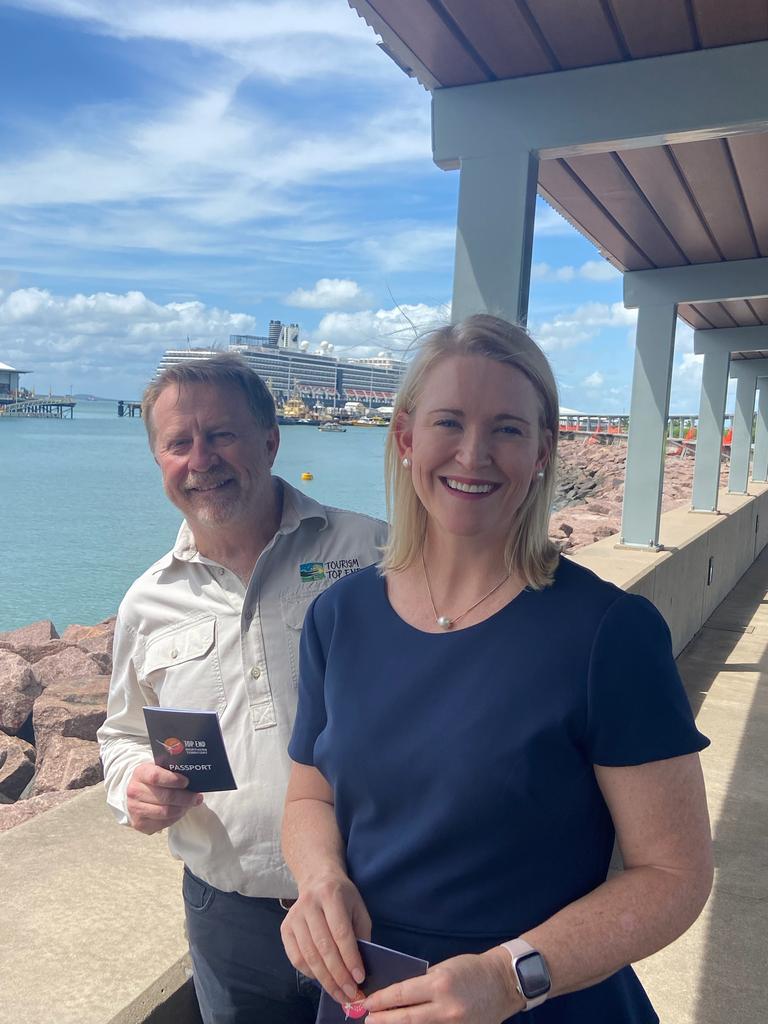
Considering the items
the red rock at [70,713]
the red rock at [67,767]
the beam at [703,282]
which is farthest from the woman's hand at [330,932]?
the beam at [703,282]

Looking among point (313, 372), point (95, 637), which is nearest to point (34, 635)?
point (95, 637)

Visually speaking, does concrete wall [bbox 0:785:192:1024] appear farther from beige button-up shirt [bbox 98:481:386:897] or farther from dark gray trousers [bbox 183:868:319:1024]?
beige button-up shirt [bbox 98:481:386:897]

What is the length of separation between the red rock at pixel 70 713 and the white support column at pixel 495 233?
3.85 metres

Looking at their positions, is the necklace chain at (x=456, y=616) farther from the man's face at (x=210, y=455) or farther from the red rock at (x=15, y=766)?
the red rock at (x=15, y=766)

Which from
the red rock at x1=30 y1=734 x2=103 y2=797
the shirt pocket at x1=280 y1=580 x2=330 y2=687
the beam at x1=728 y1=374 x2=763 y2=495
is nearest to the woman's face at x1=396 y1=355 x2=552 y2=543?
the shirt pocket at x1=280 y1=580 x2=330 y2=687

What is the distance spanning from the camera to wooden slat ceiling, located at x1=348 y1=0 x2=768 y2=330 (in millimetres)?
3131

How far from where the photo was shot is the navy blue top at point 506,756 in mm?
1217

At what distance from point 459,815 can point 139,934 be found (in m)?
1.65

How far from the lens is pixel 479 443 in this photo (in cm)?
142

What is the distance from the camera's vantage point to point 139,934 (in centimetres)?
253

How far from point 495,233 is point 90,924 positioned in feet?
9.06

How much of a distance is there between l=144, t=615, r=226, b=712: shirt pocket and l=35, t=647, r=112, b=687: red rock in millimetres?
6721

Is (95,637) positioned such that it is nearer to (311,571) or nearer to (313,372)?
(311,571)

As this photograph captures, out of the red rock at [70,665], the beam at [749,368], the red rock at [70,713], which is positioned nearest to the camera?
the red rock at [70,713]
